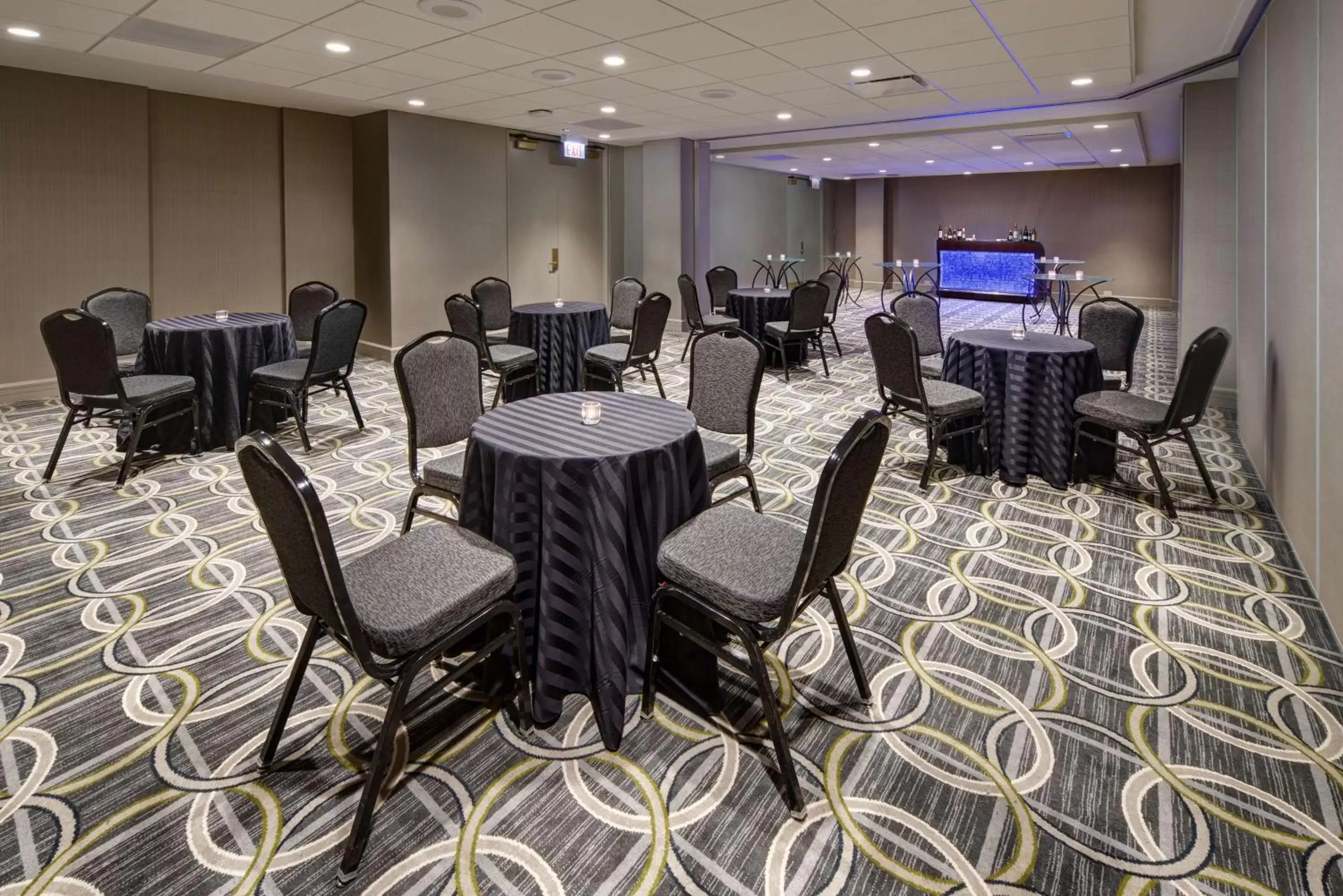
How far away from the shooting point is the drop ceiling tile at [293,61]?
5.74m

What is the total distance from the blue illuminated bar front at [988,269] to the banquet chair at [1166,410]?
12908 mm

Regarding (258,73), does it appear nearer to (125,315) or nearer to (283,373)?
(125,315)

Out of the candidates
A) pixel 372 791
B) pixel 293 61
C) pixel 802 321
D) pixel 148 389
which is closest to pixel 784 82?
pixel 802 321

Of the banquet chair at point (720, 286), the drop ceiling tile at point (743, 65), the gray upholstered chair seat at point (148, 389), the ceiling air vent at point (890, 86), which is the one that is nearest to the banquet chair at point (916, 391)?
the drop ceiling tile at point (743, 65)

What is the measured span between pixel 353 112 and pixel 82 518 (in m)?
6.20

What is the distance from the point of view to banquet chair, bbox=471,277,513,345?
7.77 m

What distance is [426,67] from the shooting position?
20.4ft

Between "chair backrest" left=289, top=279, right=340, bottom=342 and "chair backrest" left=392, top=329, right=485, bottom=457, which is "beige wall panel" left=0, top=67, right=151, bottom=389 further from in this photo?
"chair backrest" left=392, top=329, right=485, bottom=457

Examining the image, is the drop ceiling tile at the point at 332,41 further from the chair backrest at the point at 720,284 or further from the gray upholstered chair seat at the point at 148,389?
the chair backrest at the point at 720,284

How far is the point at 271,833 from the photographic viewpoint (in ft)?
6.33

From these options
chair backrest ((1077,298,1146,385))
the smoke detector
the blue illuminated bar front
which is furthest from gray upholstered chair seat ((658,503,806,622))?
the blue illuminated bar front

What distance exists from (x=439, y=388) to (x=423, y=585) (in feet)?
5.31

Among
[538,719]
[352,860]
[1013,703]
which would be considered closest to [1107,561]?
[1013,703]

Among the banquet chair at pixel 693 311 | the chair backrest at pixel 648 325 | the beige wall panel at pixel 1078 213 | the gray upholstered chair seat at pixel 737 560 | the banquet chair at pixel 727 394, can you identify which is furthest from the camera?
the beige wall panel at pixel 1078 213
